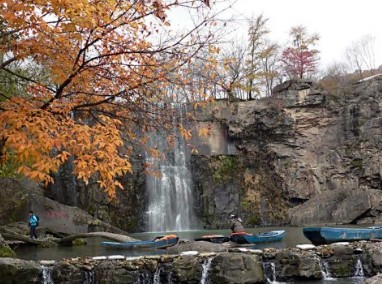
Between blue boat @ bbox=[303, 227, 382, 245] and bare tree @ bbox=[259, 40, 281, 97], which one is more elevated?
bare tree @ bbox=[259, 40, 281, 97]

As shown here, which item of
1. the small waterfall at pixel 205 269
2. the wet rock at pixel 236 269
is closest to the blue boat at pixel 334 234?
the wet rock at pixel 236 269

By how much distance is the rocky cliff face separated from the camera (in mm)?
30000

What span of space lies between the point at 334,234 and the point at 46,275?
337 inches

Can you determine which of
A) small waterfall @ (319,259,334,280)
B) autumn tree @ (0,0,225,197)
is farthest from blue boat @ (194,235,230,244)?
autumn tree @ (0,0,225,197)

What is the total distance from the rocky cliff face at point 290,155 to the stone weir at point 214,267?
57.1 feet

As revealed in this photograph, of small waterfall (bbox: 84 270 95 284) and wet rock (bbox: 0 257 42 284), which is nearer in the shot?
wet rock (bbox: 0 257 42 284)

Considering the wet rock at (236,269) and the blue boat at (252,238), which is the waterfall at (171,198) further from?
the wet rock at (236,269)

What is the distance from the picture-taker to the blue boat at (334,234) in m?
13.7

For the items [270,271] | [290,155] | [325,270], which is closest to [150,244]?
[270,271]

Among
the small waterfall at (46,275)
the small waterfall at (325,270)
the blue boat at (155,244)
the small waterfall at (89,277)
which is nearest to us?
the small waterfall at (46,275)

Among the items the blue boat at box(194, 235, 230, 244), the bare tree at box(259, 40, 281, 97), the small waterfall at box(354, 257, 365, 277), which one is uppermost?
the bare tree at box(259, 40, 281, 97)

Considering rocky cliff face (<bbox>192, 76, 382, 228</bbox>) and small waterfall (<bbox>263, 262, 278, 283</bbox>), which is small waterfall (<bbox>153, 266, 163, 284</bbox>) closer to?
small waterfall (<bbox>263, 262, 278, 283</bbox>)

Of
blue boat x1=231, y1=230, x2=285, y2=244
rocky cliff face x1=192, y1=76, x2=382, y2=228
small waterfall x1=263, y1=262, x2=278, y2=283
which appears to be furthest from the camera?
rocky cliff face x1=192, y1=76, x2=382, y2=228

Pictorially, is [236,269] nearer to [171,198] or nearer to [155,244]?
[155,244]
